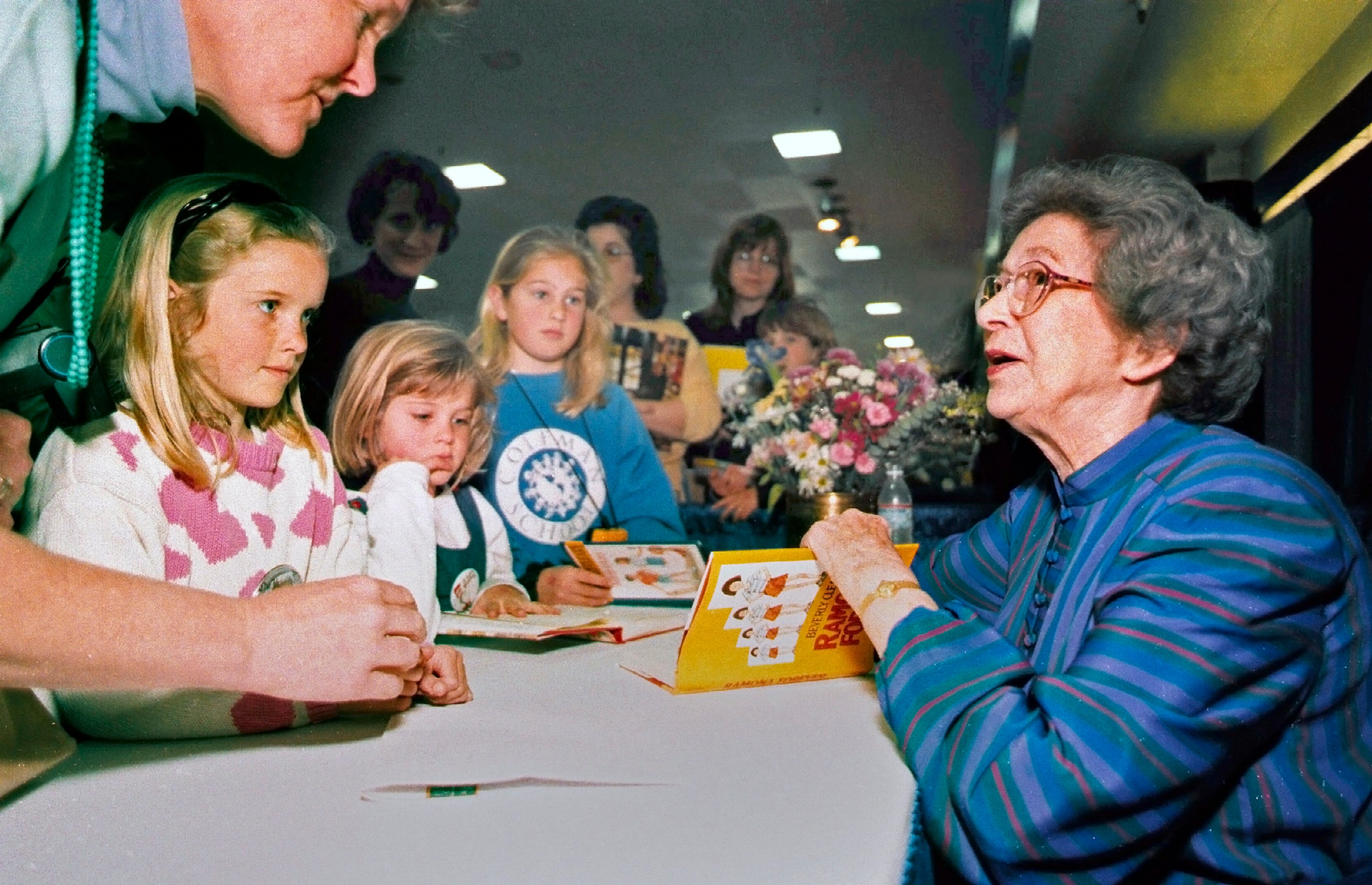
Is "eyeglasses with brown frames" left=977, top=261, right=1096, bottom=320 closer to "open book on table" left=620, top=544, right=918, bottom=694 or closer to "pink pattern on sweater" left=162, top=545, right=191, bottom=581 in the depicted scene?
"open book on table" left=620, top=544, right=918, bottom=694

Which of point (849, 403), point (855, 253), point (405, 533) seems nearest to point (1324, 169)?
point (855, 253)

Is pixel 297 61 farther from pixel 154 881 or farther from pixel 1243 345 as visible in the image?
pixel 1243 345

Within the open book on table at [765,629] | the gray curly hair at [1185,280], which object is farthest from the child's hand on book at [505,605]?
the gray curly hair at [1185,280]

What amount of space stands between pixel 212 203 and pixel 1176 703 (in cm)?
127

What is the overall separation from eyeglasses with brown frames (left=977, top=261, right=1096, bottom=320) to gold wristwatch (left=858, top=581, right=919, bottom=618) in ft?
1.43

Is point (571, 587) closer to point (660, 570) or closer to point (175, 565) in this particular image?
point (660, 570)

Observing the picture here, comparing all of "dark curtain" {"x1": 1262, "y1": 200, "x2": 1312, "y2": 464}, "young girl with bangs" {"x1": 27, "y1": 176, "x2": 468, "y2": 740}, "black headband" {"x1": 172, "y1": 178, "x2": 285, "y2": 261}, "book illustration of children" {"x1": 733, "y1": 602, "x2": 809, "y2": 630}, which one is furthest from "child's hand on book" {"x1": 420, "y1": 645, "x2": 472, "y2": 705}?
"dark curtain" {"x1": 1262, "y1": 200, "x2": 1312, "y2": 464}

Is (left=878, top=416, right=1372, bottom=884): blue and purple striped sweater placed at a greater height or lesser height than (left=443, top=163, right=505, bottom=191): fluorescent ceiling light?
lesser

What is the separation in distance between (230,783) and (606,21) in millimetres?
1901

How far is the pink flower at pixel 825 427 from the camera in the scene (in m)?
2.23

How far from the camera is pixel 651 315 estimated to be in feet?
8.03

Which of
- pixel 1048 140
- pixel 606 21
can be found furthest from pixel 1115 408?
pixel 1048 140

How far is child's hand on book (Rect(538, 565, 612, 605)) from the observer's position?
2023 millimetres

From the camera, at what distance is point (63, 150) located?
0.79 metres
